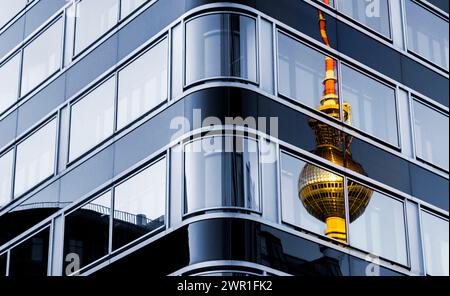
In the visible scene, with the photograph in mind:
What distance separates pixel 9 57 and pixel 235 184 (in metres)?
12.4

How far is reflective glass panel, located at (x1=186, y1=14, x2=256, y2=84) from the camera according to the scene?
120 feet

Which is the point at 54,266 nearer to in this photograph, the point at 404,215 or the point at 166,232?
the point at 166,232

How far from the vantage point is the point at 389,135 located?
39.9 m

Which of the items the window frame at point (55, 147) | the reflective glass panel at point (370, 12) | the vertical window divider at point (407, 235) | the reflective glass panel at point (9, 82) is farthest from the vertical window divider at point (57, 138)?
the vertical window divider at point (407, 235)

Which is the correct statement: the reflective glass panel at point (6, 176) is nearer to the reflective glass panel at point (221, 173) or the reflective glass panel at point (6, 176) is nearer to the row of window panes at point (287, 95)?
the row of window panes at point (287, 95)

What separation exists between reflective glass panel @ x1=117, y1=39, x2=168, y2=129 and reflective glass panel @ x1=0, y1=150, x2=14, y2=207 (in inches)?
213

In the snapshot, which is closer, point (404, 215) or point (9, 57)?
point (404, 215)

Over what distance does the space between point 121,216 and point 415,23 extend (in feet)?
37.3

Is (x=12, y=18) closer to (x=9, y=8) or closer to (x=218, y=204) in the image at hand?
(x=9, y=8)

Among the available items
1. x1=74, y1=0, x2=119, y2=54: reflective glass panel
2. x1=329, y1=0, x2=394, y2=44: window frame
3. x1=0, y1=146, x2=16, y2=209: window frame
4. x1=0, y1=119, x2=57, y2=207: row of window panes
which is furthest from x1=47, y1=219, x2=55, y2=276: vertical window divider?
x1=329, y1=0, x2=394, y2=44: window frame
